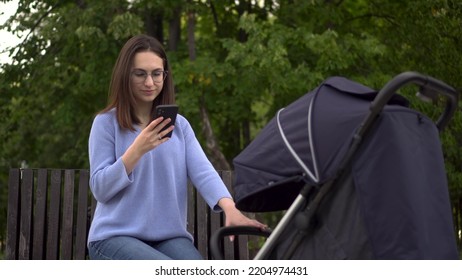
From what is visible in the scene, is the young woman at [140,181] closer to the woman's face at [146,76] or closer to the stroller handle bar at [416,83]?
the woman's face at [146,76]

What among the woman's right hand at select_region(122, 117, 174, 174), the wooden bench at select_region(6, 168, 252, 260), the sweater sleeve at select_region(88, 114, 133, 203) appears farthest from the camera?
the wooden bench at select_region(6, 168, 252, 260)

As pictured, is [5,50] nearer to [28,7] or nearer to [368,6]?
[28,7]

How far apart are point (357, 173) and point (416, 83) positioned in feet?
1.28

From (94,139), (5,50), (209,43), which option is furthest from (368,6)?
(94,139)

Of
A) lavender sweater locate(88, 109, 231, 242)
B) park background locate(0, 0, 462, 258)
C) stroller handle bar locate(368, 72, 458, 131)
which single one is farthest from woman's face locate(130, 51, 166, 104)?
park background locate(0, 0, 462, 258)

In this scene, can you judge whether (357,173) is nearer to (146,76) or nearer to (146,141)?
(146,141)

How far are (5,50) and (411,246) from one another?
967 cm

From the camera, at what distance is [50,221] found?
16.4 feet

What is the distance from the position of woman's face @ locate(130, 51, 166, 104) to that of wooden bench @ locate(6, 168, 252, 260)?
1.33 m

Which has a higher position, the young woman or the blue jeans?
the young woman

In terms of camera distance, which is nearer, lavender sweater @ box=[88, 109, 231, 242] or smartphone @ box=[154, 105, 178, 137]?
smartphone @ box=[154, 105, 178, 137]

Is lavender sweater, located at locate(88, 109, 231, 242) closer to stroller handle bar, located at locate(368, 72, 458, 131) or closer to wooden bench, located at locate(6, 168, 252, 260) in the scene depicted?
wooden bench, located at locate(6, 168, 252, 260)

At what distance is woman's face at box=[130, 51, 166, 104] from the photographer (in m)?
3.75

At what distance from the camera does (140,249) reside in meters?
3.66
